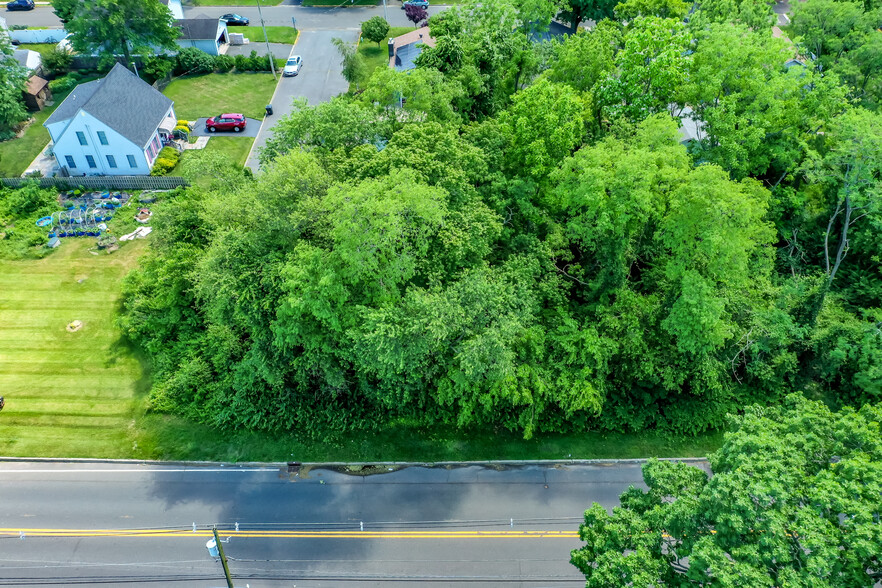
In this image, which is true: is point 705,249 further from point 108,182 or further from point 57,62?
point 57,62

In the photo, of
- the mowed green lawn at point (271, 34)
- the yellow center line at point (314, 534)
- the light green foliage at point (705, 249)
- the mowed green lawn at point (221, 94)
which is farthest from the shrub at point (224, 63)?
the light green foliage at point (705, 249)

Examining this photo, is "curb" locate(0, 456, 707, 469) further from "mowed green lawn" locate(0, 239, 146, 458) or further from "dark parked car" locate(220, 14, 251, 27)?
"dark parked car" locate(220, 14, 251, 27)

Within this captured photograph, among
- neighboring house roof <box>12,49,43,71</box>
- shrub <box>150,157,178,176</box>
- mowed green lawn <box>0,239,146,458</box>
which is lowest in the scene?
mowed green lawn <box>0,239,146,458</box>

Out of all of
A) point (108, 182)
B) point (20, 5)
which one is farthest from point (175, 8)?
point (108, 182)

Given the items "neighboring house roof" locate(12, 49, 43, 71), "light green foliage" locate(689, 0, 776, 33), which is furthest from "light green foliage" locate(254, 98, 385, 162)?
"neighboring house roof" locate(12, 49, 43, 71)

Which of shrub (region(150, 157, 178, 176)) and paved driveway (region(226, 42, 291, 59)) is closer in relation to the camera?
shrub (region(150, 157, 178, 176))
